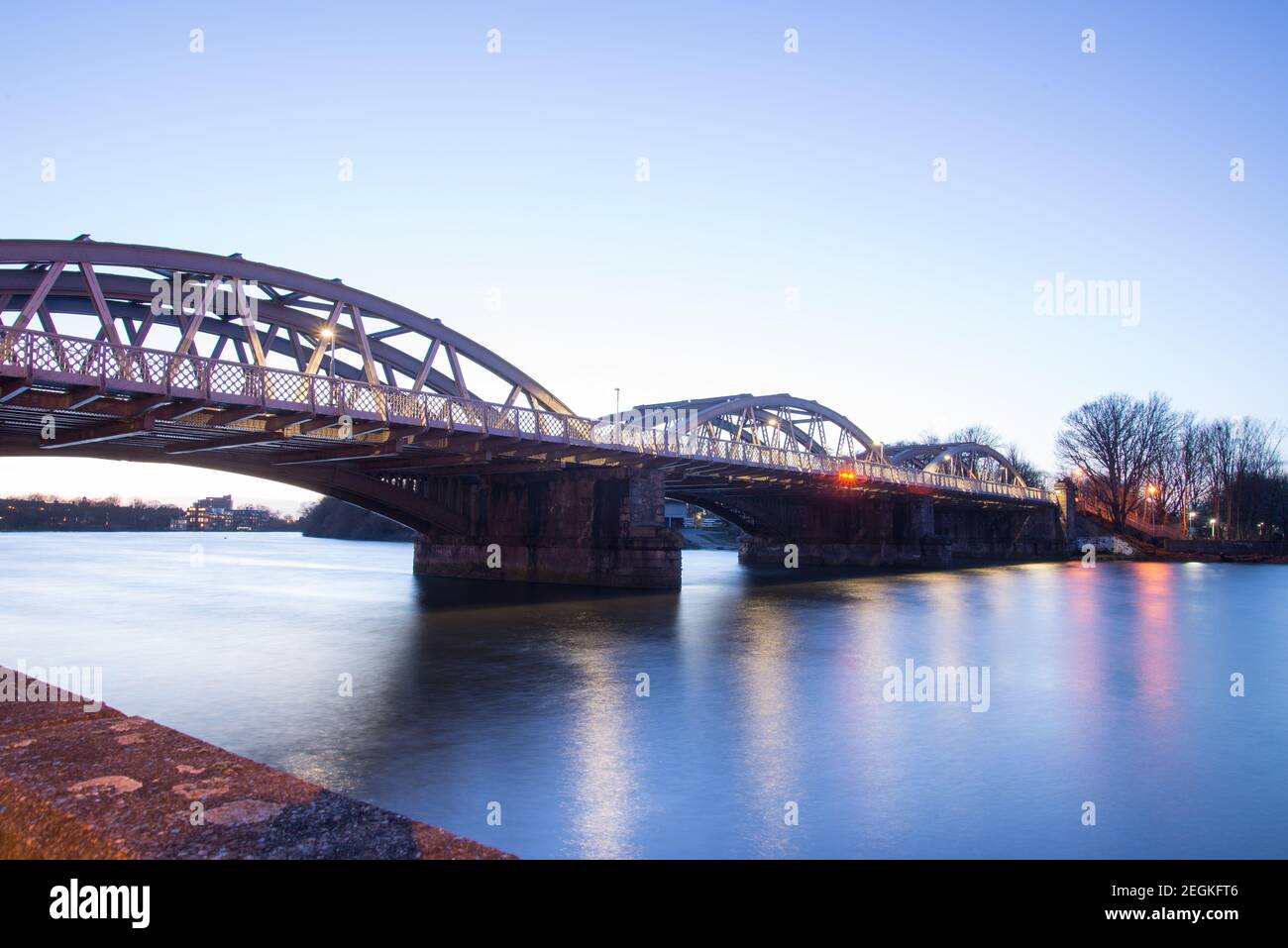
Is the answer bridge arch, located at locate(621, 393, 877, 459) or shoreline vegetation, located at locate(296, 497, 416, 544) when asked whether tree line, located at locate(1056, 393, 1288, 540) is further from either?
shoreline vegetation, located at locate(296, 497, 416, 544)

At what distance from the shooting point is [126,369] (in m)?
21.4

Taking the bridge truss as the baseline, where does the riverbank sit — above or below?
below

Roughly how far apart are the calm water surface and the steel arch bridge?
6.96 meters

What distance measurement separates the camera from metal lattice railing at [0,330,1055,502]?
20234mm

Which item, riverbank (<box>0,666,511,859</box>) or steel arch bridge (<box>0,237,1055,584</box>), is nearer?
riverbank (<box>0,666,511,859</box>)

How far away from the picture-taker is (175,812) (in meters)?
4.58

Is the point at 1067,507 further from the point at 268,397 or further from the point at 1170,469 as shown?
the point at 268,397

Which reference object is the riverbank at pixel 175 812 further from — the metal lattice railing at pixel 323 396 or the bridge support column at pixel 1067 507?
the bridge support column at pixel 1067 507

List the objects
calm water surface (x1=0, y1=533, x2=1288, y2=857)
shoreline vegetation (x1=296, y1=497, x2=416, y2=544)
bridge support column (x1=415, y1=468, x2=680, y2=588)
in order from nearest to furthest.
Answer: calm water surface (x1=0, y1=533, x2=1288, y2=857), bridge support column (x1=415, y1=468, x2=680, y2=588), shoreline vegetation (x1=296, y1=497, x2=416, y2=544)
